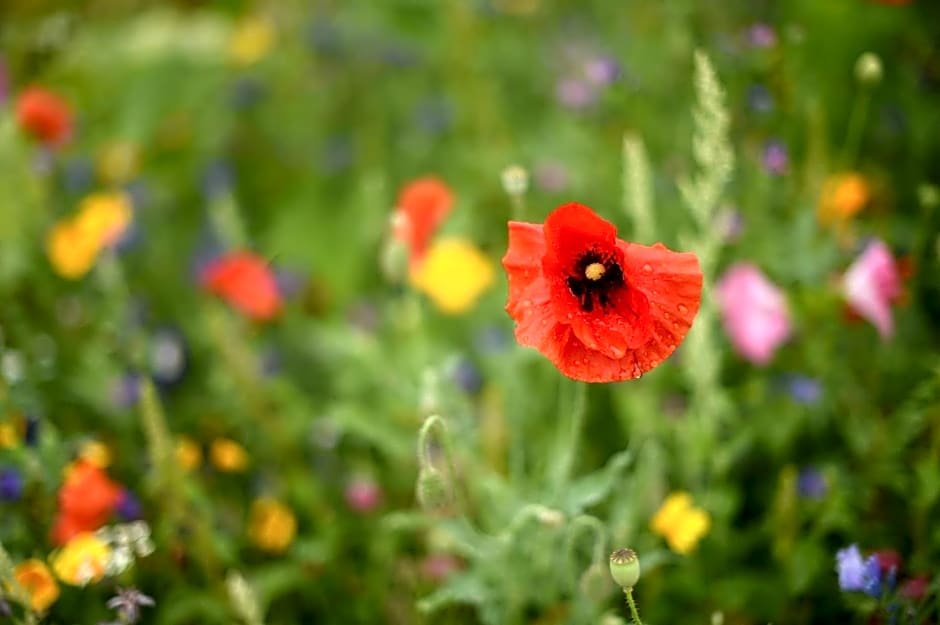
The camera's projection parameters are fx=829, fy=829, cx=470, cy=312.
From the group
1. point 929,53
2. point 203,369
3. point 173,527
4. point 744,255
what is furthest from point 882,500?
point 203,369

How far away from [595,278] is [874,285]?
26.9 inches

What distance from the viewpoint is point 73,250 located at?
2021 millimetres

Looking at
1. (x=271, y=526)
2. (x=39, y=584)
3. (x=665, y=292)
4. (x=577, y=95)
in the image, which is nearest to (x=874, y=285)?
(x=665, y=292)

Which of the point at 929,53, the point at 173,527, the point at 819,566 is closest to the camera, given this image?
the point at 819,566

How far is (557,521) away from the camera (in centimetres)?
114

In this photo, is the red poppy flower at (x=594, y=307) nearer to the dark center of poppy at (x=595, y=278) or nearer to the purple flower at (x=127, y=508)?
the dark center of poppy at (x=595, y=278)

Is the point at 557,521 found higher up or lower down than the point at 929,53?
lower down

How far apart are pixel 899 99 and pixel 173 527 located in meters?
1.94

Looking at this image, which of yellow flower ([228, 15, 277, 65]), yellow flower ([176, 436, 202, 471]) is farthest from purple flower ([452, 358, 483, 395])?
yellow flower ([228, 15, 277, 65])

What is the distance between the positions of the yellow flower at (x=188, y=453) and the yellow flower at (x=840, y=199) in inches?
55.0

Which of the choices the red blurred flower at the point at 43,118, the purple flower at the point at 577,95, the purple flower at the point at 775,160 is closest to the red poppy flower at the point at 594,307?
the purple flower at the point at 775,160

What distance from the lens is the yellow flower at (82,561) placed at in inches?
51.0

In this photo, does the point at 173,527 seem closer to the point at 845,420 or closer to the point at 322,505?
the point at 322,505

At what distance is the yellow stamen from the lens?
103 centimetres
